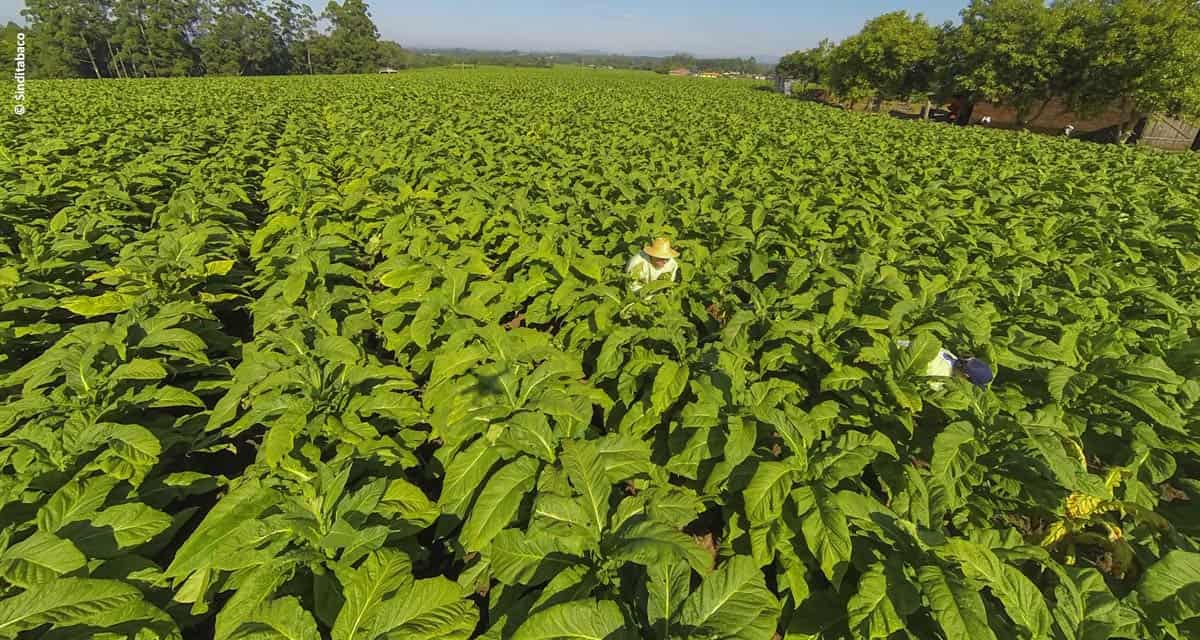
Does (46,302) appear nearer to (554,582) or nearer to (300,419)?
(300,419)

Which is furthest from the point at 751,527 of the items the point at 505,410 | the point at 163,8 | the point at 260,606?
the point at 163,8

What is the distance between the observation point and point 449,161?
9.98 m

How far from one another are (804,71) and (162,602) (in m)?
110

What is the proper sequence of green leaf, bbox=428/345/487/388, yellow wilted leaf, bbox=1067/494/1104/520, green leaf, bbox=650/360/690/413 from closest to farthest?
1. yellow wilted leaf, bbox=1067/494/1104/520
2. green leaf, bbox=650/360/690/413
3. green leaf, bbox=428/345/487/388

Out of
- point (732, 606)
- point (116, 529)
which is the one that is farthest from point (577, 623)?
point (116, 529)

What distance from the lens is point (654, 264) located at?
5211 mm

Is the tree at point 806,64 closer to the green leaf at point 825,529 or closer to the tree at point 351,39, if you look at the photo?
the green leaf at point 825,529

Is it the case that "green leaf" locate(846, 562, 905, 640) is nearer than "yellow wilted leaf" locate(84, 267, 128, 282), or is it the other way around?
"green leaf" locate(846, 562, 905, 640)

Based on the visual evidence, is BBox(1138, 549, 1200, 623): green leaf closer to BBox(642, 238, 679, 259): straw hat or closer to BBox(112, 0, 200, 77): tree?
BBox(642, 238, 679, 259): straw hat

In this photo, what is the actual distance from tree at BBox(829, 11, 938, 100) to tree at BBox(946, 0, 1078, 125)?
13.8 feet

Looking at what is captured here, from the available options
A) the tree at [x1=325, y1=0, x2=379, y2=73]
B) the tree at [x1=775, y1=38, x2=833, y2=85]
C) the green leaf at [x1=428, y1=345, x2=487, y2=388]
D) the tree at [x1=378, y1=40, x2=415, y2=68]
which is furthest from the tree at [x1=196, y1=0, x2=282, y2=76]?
the green leaf at [x1=428, y1=345, x2=487, y2=388]

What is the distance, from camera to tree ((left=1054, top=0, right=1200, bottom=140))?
84.7 feet

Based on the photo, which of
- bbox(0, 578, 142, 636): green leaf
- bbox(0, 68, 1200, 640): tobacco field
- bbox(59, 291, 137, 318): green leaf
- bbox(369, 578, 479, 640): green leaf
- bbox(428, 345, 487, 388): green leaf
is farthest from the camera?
bbox(59, 291, 137, 318): green leaf

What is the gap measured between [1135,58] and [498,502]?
42.4 metres
